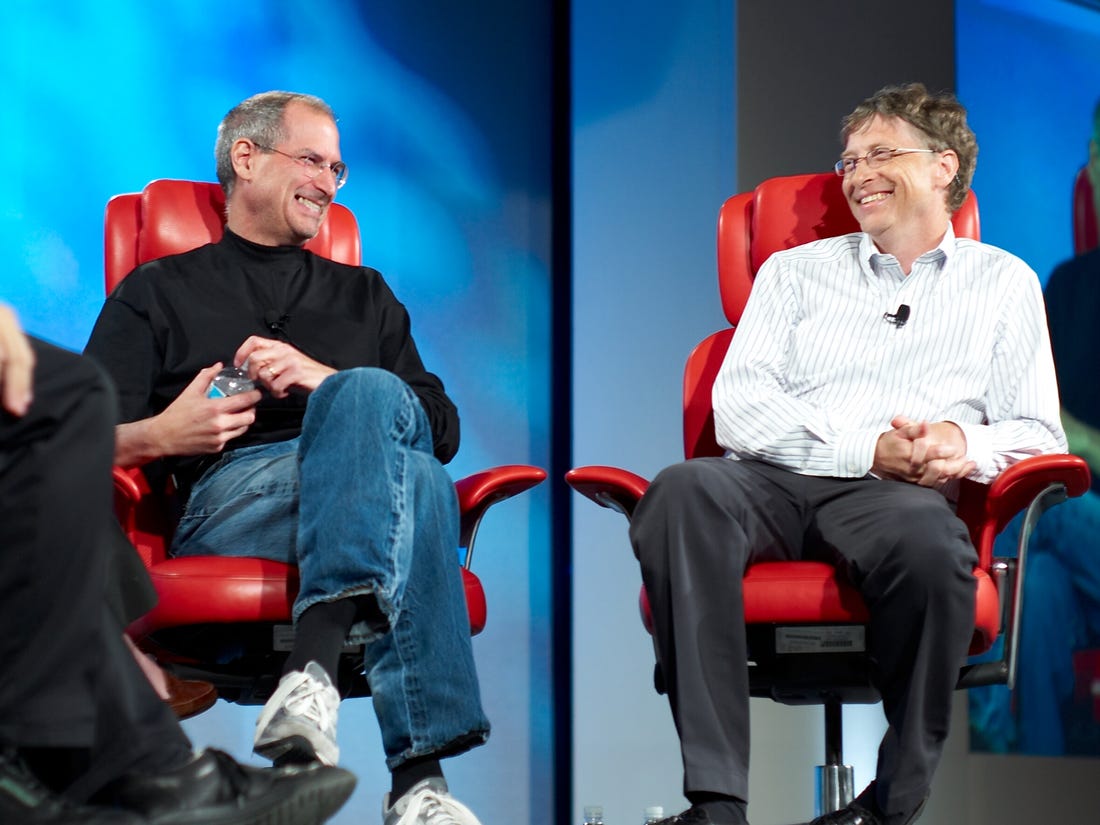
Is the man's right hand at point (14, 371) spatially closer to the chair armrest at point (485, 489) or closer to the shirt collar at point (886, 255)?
the chair armrest at point (485, 489)

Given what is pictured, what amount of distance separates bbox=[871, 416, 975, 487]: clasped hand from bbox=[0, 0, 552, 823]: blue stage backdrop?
1.51m

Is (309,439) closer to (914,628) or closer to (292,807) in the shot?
(292,807)

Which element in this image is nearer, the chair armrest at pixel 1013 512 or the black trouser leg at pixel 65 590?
the black trouser leg at pixel 65 590

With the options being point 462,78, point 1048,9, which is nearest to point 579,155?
point 462,78

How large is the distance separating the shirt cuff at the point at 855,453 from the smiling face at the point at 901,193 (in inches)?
19.2

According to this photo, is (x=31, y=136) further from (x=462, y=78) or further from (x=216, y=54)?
(x=462, y=78)

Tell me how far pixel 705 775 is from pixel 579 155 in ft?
6.67

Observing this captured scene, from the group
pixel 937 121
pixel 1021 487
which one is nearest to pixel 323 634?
pixel 1021 487

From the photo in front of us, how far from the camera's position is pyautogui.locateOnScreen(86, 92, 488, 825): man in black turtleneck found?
71.1 inches

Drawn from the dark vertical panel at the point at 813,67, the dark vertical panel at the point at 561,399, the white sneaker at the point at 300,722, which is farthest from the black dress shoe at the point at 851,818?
the dark vertical panel at the point at 813,67

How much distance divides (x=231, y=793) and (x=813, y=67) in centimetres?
271

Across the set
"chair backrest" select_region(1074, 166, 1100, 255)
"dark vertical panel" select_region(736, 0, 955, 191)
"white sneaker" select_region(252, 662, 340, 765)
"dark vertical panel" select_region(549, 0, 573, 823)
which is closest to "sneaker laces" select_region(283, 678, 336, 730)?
"white sneaker" select_region(252, 662, 340, 765)

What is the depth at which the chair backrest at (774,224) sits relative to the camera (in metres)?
2.73

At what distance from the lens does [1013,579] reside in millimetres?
2207
